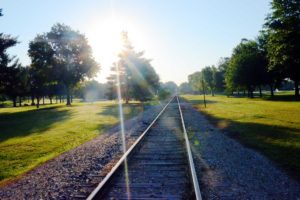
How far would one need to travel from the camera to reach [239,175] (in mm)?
8734

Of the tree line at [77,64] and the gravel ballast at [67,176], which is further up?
the tree line at [77,64]

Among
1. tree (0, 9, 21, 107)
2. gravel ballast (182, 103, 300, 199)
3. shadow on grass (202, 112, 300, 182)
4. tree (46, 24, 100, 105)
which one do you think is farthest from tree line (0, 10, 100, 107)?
gravel ballast (182, 103, 300, 199)

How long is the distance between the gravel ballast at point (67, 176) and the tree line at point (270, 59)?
32.9 metres

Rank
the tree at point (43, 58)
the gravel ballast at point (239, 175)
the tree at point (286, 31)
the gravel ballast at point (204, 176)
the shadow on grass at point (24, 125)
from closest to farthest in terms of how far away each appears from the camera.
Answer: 1. the gravel ballast at point (239, 175)
2. the gravel ballast at point (204, 176)
3. the shadow on grass at point (24, 125)
4. the tree at point (286, 31)
5. the tree at point (43, 58)

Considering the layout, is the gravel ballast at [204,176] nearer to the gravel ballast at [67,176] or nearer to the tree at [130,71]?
the gravel ballast at [67,176]

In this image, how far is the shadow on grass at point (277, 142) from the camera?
1038 cm

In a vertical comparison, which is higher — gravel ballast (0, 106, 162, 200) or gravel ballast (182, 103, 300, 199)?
gravel ballast (0, 106, 162, 200)

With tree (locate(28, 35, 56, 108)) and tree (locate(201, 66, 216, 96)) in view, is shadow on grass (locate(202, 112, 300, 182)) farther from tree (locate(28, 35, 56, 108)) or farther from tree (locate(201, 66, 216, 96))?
tree (locate(201, 66, 216, 96))

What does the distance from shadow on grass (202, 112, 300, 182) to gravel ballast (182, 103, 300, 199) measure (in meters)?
0.46

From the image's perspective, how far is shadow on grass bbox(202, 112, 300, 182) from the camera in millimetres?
10379

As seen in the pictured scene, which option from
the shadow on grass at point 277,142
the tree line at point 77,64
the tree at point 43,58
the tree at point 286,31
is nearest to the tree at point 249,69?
the tree line at point 77,64

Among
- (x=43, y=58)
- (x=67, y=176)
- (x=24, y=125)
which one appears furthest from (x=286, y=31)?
(x=43, y=58)

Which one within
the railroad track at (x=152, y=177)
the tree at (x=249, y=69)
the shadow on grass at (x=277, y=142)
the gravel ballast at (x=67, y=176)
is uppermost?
the tree at (x=249, y=69)

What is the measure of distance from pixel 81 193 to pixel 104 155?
4784 mm
